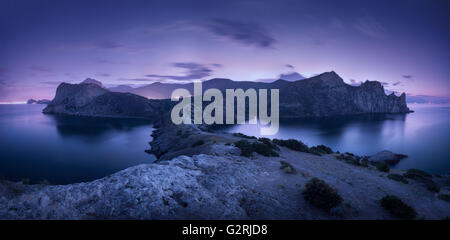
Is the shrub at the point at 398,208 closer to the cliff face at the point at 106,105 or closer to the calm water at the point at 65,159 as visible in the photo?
the calm water at the point at 65,159

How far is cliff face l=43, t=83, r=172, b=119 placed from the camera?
513 feet

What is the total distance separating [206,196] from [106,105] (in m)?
187

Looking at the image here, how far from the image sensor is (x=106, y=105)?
167 meters

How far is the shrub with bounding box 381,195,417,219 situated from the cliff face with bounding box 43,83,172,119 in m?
148

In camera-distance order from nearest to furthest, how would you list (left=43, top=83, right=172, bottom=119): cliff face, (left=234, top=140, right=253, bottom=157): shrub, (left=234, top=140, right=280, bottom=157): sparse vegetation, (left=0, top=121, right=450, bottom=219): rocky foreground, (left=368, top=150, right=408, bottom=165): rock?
(left=0, top=121, right=450, bottom=219): rocky foreground, (left=234, top=140, right=253, bottom=157): shrub, (left=234, top=140, right=280, bottom=157): sparse vegetation, (left=368, top=150, right=408, bottom=165): rock, (left=43, top=83, right=172, bottom=119): cliff face

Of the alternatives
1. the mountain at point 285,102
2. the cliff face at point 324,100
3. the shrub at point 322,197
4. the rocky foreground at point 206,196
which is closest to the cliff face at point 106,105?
the mountain at point 285,102

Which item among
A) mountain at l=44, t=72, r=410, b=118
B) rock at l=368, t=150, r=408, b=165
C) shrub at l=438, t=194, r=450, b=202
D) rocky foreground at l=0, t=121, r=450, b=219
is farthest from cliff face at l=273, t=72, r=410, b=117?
rocky foreground at l=0, t=121, r=450, b=219

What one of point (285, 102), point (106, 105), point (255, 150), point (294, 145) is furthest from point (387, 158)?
point (106, 105)

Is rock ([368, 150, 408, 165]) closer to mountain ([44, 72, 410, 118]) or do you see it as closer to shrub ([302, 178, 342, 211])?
shrub ([302, 178, 342, 211])

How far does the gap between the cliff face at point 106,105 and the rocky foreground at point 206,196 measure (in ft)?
466

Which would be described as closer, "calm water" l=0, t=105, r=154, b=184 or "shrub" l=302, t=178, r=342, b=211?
"shrub" l=302, t=178, r=342, b=211

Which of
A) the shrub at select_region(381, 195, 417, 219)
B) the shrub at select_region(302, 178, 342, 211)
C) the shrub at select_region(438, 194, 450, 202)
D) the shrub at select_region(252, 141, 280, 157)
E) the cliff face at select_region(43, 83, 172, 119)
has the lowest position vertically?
the shrub at select_region(438, 194, 450, 202)
